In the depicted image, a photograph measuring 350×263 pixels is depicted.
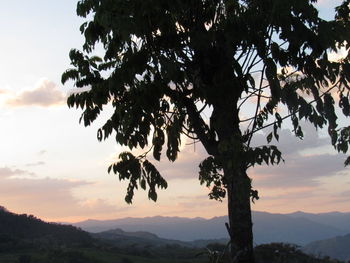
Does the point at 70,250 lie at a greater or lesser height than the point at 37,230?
lesser

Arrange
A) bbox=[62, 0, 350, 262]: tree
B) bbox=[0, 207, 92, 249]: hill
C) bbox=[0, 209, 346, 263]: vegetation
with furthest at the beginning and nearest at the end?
bbox=[0, 207, 92, 249]: hill → bbox=[0, 209, 346, 263]: vegetation → bbox=[62, 0, 350, 262]: tree

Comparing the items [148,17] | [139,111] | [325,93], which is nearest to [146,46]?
[148,17]

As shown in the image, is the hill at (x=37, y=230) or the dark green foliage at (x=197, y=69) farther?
the hill at (x=37, y=230)

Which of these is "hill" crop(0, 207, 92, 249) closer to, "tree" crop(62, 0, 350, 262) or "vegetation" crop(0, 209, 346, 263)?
"vegetation" crop(0, 209, 346, 263)

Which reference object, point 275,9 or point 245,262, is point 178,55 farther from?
point 245,262

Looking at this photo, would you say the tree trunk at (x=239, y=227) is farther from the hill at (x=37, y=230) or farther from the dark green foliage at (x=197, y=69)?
the hill at (x=37, y=230)

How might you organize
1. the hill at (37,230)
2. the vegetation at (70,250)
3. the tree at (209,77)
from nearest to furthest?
the tree at (209,77) < the vegetation at (70,250) < the hill at (37,230)

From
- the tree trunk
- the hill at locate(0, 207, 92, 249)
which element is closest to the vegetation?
the hill at locate(0, 207, 92, 249)

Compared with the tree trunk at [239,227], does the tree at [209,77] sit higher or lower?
higher

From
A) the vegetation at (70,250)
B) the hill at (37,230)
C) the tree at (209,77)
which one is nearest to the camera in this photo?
the tree at (209,77)

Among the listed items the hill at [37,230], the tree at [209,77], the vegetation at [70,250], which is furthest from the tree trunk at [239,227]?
the hill at [37,230]

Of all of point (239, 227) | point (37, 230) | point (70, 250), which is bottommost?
point (70, 250)

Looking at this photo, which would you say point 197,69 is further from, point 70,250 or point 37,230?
point 37,230

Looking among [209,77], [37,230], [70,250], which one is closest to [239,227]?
[209,77]
